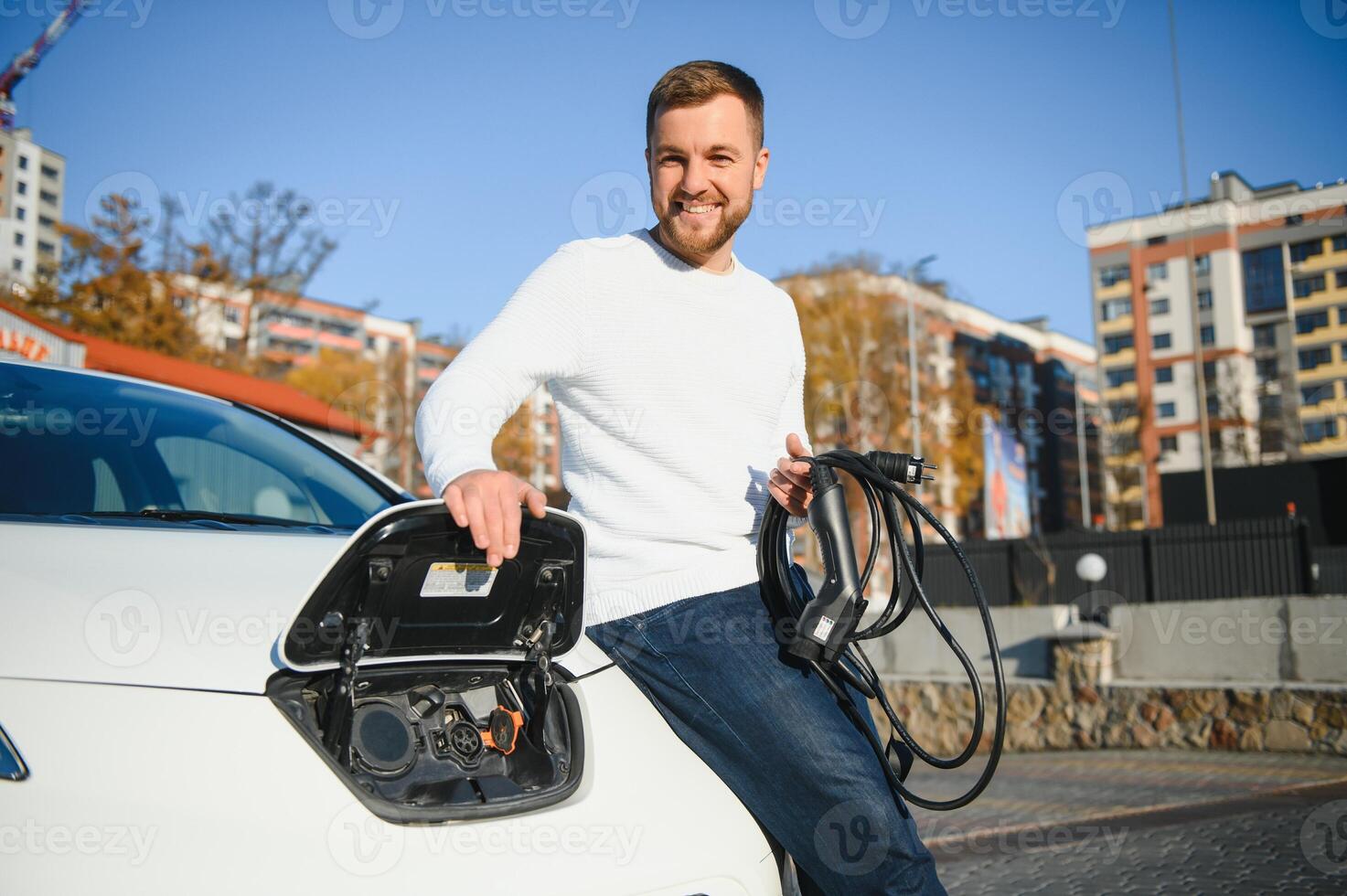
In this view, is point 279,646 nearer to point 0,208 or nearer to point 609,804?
point 609,804

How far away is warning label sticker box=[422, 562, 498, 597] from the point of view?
5.41 ft

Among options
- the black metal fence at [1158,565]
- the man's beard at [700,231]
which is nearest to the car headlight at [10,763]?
the man's beard at [700,231]

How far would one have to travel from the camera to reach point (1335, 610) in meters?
10.3

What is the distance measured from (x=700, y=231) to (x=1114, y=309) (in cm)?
8966

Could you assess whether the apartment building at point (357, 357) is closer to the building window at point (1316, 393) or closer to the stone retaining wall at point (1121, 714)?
the stone retaining wall at point (1121, 714)

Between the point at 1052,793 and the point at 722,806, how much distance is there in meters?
7.24

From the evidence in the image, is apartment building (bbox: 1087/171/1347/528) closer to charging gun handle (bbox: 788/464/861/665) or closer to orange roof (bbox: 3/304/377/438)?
orange roof (bbox: 3/304/377/438)

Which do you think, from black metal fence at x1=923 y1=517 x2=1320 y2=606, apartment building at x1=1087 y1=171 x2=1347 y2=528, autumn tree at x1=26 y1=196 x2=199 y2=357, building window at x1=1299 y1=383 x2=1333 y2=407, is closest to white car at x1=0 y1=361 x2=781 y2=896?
black metal fence at x1=923 y1=517 x2=1320 y2=606

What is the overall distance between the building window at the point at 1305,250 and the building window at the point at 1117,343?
15.0m

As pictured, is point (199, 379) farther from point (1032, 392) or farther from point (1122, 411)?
point (1032, 392)

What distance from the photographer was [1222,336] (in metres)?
73.8

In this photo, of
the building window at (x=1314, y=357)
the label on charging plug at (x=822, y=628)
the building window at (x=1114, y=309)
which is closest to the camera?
the label on charging plug at (x=822, y=628)

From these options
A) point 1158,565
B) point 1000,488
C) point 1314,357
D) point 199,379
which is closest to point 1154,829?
point 1158,565

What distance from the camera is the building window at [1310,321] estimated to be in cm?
6962
